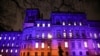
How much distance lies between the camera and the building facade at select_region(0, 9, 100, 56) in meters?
78.6

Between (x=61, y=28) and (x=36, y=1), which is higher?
(x=36, y=1)

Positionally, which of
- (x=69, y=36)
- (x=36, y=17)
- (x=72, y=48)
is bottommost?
(x=72, y=48)

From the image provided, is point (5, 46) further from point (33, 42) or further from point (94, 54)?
point (94, 54)

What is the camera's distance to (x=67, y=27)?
81812 millimetres

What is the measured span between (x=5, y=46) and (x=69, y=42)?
5165 cm

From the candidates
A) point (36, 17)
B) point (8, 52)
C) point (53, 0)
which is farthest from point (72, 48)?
point (8, 52)

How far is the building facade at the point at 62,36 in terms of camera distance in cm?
7862

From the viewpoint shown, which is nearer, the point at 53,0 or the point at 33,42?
the point at 33,42

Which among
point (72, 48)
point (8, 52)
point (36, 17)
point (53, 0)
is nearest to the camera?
point (72, 48)

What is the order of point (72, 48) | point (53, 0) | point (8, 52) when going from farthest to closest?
point (8, 52) < point (53, 0) < point (72, 48)

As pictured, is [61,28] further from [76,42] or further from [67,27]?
[76,42]

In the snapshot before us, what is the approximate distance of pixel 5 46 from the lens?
11244cm

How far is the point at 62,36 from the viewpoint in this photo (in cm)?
8006

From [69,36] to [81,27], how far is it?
7450 millimetres
